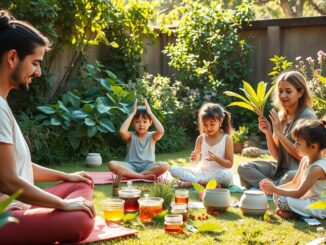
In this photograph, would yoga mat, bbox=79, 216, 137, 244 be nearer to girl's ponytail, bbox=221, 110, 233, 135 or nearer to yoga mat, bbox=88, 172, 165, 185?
yoga mat, bbox=88, 172, 165, 185

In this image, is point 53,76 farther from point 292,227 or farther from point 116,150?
point 292,227

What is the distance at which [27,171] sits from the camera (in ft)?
9.09

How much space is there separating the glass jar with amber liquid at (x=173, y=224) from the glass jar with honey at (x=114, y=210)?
36 cm

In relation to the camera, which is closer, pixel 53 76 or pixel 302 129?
pixel 302 129

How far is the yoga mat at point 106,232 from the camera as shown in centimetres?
301

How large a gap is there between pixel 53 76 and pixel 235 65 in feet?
9.58

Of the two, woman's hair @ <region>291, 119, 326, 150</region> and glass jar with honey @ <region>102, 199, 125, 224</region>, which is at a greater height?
woman's hair @ <region>291, 119, 326, 150</region>

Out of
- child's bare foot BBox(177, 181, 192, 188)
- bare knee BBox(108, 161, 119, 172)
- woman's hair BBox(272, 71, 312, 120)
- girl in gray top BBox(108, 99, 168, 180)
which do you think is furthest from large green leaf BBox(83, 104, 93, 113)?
woman's hair BBox(272, 71, 312, 120)

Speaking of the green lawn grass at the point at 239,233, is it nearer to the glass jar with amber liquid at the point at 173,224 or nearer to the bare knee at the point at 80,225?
the glass jar with amber liquid at the point at 173,224

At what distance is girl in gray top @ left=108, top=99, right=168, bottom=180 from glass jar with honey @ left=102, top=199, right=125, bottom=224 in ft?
5.90

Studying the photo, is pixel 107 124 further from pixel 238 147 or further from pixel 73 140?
pixel 238 147

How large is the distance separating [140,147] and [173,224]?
237 centimetres

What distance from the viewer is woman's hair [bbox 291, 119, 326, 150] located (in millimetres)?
3648

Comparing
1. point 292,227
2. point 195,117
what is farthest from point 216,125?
point 195,117
